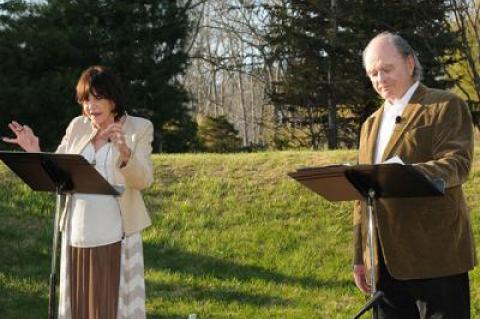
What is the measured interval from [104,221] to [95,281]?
0.34 m

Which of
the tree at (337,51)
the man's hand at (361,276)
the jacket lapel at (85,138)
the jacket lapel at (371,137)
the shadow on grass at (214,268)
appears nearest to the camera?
the jacket lapel at (371,137)

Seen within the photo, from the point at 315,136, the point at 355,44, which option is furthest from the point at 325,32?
the point at 315,136

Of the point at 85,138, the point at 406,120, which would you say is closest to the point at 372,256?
the point at 406,120

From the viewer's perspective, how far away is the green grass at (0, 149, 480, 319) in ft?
21.2

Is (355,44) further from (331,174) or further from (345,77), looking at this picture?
(331,174)

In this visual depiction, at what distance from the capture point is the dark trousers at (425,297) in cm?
324

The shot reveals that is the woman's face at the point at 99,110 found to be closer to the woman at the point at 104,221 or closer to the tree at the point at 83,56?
the woman at the point at 104,221

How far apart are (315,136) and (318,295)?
14891 millimetres

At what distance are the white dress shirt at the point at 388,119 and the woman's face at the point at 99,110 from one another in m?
1.50

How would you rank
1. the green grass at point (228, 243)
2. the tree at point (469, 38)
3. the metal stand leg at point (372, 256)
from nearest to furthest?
the metal stand leg at point (372, 256) → the green grass at point (228, 243) → the tree at point (469, 38)

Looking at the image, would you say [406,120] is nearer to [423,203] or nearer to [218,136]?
[423,203]

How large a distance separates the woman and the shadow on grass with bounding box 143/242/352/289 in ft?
10.4

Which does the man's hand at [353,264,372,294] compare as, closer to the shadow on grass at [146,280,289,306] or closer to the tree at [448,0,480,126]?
the shadow on grass at [146,280,289,306]

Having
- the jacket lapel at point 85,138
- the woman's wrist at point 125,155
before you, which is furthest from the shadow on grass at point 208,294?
the woman's wrist at point 125,155
